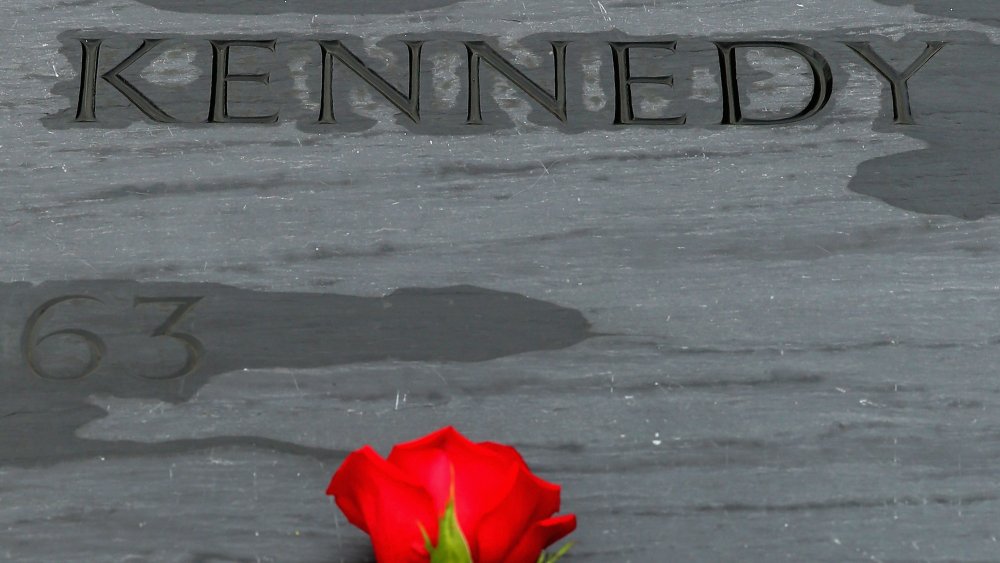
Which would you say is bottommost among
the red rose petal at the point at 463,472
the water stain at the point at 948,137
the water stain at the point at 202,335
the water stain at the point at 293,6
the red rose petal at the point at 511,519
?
the red rose petal at the point at 511,519

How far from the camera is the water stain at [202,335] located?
591mm

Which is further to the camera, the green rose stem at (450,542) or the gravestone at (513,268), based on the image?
the gravestone at (513,268)

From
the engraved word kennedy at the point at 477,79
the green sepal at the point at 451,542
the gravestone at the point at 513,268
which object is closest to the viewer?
the green sepal at the point at 451,542

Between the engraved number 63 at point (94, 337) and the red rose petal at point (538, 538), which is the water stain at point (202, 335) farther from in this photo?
the red rose petal at point (538, 538)

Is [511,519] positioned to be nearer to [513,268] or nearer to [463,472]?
[463,472]

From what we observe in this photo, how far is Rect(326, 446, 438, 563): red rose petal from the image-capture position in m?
0.47

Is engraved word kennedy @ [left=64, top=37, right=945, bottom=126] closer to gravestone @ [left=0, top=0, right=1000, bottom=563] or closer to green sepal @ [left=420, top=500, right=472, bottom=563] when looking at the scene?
gravestone @ [left=0, top=0, right=1000, bottom=563]

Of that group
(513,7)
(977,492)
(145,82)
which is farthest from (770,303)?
(145,82)

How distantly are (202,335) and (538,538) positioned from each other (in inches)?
9.7

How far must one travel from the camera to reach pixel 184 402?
59cm

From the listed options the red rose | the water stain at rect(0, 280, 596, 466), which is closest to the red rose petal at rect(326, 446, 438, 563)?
the red rose

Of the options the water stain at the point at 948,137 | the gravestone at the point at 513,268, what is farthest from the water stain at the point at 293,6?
the water stain at the point at 948,137

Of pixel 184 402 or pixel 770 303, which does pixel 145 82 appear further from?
pixel 770 303

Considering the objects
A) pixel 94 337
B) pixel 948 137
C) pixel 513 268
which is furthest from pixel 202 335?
pixel 948 137
